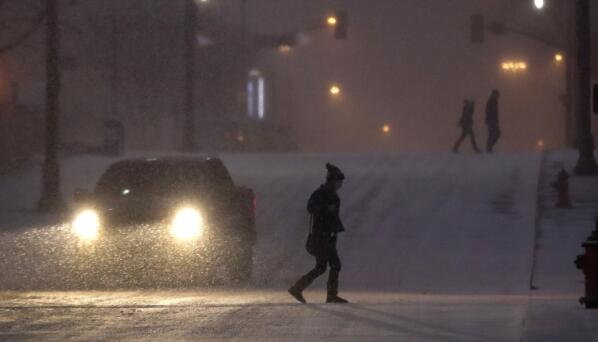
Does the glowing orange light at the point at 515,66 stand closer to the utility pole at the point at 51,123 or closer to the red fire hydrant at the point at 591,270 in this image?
the utility pole at the point at 51,123

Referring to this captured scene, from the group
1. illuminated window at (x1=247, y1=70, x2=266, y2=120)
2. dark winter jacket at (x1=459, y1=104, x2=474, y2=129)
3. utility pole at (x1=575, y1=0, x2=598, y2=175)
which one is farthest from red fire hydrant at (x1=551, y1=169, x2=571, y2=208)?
illuminated window at (x1=247, y1=70, x2=266, y2=120)

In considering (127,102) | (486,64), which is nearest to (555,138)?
(486,64)

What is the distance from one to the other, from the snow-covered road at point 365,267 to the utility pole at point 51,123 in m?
0.66

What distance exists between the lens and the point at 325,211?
14359 millimetres

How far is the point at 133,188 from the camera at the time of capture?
17781mm

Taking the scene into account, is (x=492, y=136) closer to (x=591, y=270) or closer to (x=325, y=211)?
(x=325, y=211)

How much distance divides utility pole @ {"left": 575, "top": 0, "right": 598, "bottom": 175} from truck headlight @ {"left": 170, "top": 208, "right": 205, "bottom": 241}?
13912 millimetres

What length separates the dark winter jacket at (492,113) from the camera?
35469 millimetres

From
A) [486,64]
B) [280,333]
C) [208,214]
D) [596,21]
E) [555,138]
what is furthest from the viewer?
[486,64]

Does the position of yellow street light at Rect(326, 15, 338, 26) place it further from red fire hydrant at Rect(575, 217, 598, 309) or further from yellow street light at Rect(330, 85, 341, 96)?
yellow street light at Rect(330, 85, 341, 96)

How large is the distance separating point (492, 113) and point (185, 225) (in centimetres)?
2002

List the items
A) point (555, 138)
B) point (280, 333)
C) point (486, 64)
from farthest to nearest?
point (486, 64), point (555, 138), point (280, 333)

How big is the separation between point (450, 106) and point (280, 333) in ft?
303

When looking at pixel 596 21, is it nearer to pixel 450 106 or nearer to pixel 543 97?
pixel 543 97
